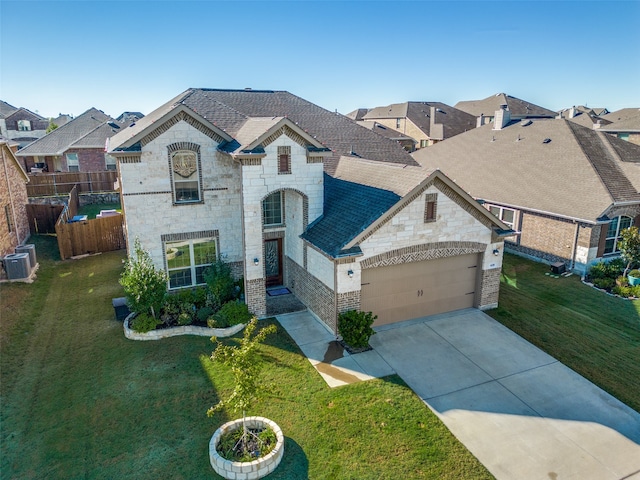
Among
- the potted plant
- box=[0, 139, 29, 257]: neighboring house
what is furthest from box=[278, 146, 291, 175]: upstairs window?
box=[0, 139, 29, 257]: neighboring house

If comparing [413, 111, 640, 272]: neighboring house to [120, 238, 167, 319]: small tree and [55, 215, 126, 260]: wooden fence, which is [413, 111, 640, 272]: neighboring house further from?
[55, 215, 126, 260]: wooden fence

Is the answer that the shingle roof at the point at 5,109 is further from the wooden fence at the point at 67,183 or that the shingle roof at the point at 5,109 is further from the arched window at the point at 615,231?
the arched window at the point at 615,231

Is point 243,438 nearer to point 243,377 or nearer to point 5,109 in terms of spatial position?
point 243,377

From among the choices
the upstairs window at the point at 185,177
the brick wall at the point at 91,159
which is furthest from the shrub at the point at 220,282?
the brick wall at the point at 91,159

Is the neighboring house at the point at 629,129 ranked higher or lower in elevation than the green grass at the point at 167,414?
higher

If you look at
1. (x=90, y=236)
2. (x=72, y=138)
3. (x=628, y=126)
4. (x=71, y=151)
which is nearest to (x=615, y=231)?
(x=90, y=236)

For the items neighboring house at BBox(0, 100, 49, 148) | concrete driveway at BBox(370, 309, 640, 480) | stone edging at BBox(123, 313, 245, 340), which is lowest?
concrete driveway at BBox(370, 309, 640, 480)

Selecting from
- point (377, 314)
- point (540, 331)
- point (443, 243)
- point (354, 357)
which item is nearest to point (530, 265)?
point (540, 331)
